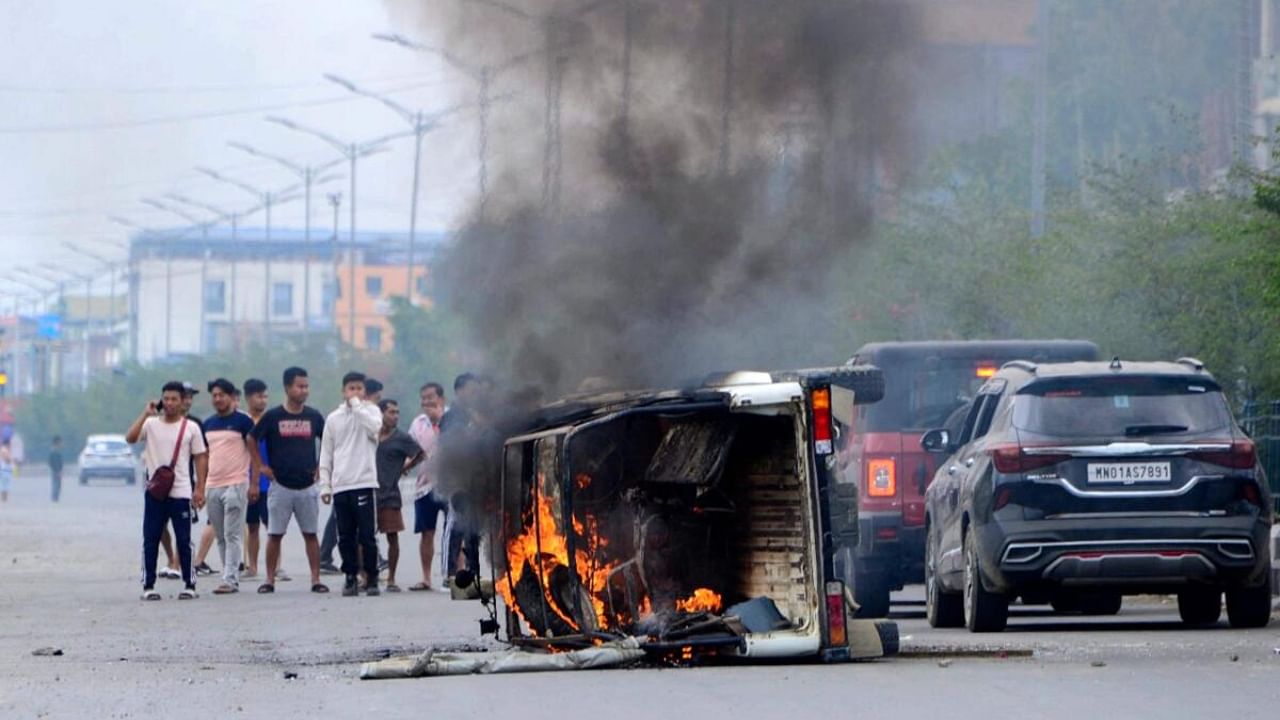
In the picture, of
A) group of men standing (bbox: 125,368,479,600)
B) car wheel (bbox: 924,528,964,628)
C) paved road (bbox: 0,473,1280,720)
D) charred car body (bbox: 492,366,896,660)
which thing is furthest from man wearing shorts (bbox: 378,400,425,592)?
charred car body (bbox: 492,366,896,660)

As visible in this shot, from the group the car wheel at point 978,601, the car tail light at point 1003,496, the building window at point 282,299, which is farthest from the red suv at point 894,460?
the building window at point 282,299

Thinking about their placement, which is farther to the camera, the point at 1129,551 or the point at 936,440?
the point at 936,440

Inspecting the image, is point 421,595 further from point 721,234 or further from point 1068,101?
point 1068,101

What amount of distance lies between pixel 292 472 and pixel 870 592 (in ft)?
19.9

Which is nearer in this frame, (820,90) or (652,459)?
(652,459)

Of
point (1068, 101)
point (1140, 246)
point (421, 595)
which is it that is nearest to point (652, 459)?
point (421, 595)

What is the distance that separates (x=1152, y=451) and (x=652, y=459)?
128 inches

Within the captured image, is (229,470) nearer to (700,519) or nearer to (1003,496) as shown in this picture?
(1003,496)

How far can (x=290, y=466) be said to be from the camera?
2058 centimetres

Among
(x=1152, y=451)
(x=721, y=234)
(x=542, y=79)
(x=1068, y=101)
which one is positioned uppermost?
(x=1068, y=101)

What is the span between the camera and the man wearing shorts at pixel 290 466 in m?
20.6

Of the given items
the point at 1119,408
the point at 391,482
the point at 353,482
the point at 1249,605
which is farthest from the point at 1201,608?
the point at 391,482

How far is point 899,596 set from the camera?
20828 millimetres

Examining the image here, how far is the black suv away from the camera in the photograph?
13633 mm
